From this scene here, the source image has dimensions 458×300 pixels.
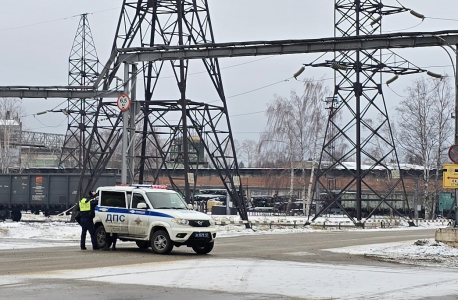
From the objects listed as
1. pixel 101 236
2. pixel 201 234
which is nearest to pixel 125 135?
pixel 101 236

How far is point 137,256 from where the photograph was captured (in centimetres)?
2111

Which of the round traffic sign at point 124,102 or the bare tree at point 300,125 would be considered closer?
the round traffic sign at point 124,102

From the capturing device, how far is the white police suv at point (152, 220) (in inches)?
853

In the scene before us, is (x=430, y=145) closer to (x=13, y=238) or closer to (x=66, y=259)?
(x=13, y=238)

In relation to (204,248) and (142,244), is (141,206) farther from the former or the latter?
(204,248)

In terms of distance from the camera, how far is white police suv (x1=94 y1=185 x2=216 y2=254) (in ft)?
71.1

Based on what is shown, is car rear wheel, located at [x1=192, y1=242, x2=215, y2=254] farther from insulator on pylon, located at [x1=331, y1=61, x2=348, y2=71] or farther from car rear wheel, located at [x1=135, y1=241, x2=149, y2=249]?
insulator on pylon, located at [x1=331, y1=61, x2=348, y2=71]

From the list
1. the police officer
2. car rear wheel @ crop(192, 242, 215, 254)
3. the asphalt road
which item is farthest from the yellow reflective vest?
car rear wheel @ crop(192, 242, 215, 254)

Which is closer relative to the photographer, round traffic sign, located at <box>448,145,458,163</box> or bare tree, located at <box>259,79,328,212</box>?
round traffic sign, located at <box>448,145,458,163</box>

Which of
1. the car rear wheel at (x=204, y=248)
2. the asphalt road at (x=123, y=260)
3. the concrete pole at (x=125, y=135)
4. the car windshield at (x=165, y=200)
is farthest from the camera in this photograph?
the concrete pole at (x=125, y=135)

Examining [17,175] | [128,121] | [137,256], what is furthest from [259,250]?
[17,175]

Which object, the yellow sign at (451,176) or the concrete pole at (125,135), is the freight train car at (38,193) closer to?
the concrete pole at (125,135)

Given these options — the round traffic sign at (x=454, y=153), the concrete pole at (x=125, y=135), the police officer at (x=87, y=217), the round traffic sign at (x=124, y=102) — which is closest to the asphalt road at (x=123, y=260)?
the police officer at (x=87, y=217)

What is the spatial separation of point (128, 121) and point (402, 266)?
19346 millimetres
